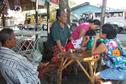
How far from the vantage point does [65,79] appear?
22.0 ft

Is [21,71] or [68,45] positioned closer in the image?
[21,71]

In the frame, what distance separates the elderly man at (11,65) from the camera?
10.6 ft

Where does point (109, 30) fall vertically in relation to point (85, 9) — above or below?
above

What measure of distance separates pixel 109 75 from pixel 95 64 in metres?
1.02

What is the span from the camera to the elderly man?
127 inches

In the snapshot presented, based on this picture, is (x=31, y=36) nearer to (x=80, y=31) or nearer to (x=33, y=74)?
(x=80, y=31)

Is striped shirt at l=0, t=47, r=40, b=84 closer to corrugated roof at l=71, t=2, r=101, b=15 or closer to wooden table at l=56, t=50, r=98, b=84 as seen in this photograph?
wooden table at l=56, t=50, r=98, b=84

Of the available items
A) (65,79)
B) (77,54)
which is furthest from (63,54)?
(65,79)

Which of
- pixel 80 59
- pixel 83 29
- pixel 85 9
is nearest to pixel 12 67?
pixel 80 59

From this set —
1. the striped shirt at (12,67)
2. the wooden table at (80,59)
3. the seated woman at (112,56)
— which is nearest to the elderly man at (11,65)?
the striped shirt at (12,67)

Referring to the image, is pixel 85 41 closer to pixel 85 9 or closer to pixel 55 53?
pixel 55 53

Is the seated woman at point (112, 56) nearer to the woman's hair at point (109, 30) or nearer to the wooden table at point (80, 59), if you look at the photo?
the woman's hair at point (109, 30)

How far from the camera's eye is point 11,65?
3221 millimetres

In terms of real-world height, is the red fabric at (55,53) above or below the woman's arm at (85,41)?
below
